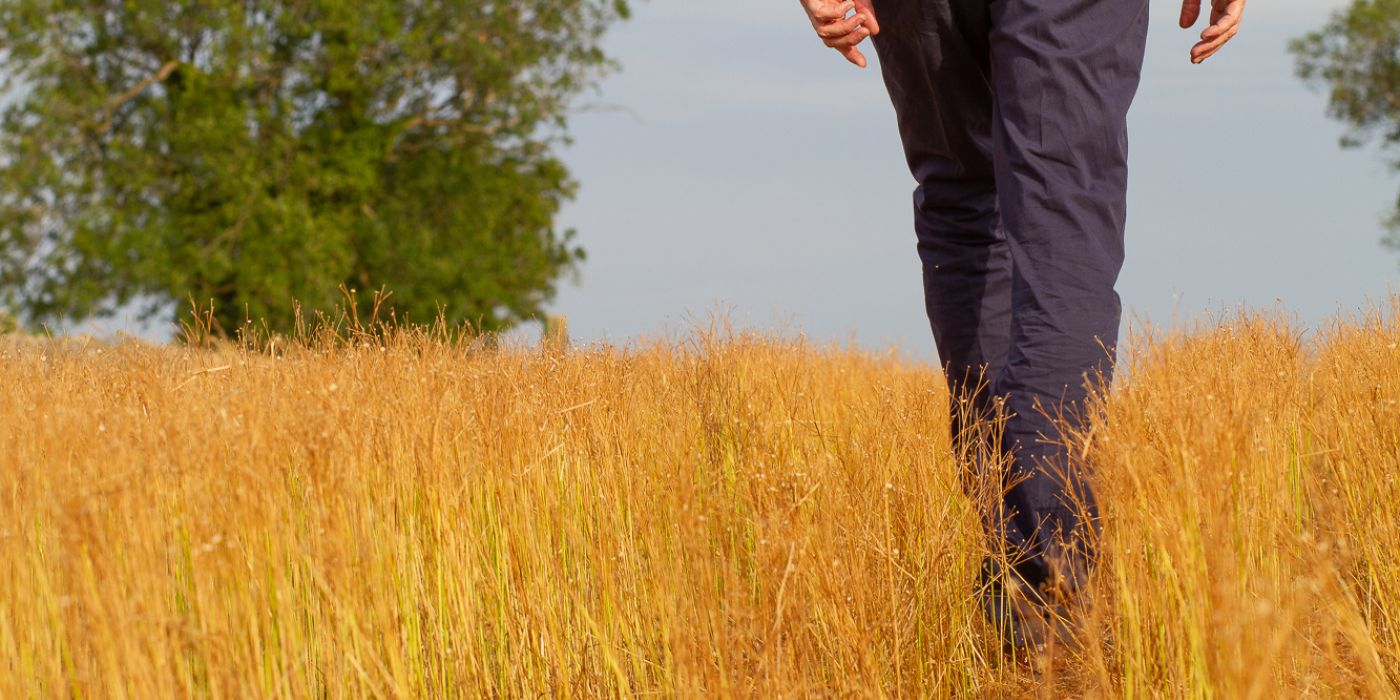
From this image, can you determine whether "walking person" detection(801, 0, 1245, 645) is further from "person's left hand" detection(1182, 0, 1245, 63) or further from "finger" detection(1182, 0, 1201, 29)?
"finger" detection(1182, 0, 1201, 29)

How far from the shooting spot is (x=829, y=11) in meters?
2.96

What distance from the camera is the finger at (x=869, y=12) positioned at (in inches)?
117

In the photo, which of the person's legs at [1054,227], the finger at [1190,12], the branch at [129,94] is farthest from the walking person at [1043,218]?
the branch at [129,94]

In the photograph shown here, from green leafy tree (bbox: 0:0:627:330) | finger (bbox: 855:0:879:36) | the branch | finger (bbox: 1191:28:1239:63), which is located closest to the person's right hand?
finger (bbox: 855:0:879:36)

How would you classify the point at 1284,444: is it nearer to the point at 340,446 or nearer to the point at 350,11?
the point at 340,446

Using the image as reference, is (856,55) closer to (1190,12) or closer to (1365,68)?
(1190,12)

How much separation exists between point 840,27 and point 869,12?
0.28 feet

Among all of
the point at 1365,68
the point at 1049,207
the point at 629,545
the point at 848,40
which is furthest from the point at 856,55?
the point at 1365,68

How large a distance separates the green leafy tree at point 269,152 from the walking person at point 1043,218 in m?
9.42

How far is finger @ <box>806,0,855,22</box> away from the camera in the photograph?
2.97 m

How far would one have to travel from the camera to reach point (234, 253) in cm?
1209

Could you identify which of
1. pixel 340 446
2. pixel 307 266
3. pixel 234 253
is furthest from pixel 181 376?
pixel 234 253

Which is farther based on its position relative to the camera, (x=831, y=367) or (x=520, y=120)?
(x=520, y=120)

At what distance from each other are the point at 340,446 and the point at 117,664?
0.74 metres
